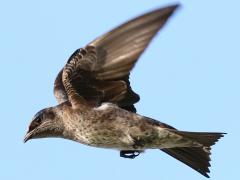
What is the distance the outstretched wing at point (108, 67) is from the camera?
26.2ft

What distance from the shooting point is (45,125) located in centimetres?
957

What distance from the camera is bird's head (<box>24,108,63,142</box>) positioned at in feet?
30.9

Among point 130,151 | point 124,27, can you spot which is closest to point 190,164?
point 130,151

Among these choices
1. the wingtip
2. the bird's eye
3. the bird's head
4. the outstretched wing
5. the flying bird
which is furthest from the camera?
the bird's eye

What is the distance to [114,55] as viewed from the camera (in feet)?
28.0

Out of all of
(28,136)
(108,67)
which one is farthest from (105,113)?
(28,136)

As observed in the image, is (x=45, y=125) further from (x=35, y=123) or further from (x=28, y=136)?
(x=28, y=136)

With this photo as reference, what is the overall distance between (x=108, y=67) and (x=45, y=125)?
1.42 meters

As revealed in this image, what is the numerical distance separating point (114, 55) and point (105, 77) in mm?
507

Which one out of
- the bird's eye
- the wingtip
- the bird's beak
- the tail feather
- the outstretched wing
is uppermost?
the wingtip

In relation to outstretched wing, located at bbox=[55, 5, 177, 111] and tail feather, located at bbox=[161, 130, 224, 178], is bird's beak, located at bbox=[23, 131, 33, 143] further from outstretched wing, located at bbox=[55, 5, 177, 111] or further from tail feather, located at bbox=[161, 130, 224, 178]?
tail feather, located at bbox=[161, 130, 224, 178]

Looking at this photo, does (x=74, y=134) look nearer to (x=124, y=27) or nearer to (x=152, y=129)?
(x=152, y=129)

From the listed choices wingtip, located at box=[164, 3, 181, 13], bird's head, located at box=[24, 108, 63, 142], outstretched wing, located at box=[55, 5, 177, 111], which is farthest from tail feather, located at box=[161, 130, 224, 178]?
wingtip, located at box=[164, 3, 181, 13]

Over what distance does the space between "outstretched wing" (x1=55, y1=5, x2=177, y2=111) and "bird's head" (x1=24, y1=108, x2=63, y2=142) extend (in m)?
0.36
